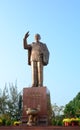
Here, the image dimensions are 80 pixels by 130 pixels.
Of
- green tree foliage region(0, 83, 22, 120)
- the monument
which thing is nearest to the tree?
green tree foliage region(0, 83, 22, 120)

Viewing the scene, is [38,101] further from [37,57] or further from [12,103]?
[12,103]

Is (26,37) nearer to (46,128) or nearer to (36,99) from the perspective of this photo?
(36,99)

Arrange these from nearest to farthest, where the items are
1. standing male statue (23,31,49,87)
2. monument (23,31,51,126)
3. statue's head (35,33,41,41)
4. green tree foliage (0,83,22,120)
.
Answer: monument (23,31,51,126) < standing male statue (23,31,49,87) < statue's head (35,33,41,41) < green tree foliage (0,83,22,120)

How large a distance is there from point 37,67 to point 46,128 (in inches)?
132

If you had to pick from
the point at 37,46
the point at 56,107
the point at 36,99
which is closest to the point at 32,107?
the point at 36,99

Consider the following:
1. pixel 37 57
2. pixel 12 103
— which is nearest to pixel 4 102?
pixel 12 103

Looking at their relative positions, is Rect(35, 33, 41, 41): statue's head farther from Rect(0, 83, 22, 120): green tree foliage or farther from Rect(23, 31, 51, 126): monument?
Rect(0, 83, 22, 120): green tree foliage

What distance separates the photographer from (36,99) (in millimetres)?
13586

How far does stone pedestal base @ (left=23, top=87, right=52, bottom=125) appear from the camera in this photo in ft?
44.0

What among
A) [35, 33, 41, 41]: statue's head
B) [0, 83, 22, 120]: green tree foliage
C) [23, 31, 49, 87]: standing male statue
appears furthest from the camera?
[0, 83, 22, 120]: green tree foliage

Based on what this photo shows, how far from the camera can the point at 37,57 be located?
46.6 feet

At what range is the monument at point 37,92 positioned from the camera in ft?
43.8

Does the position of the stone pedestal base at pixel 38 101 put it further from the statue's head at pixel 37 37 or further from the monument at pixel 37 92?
the statue's head at pixel 37 37

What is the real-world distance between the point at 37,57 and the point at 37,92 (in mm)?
1594
